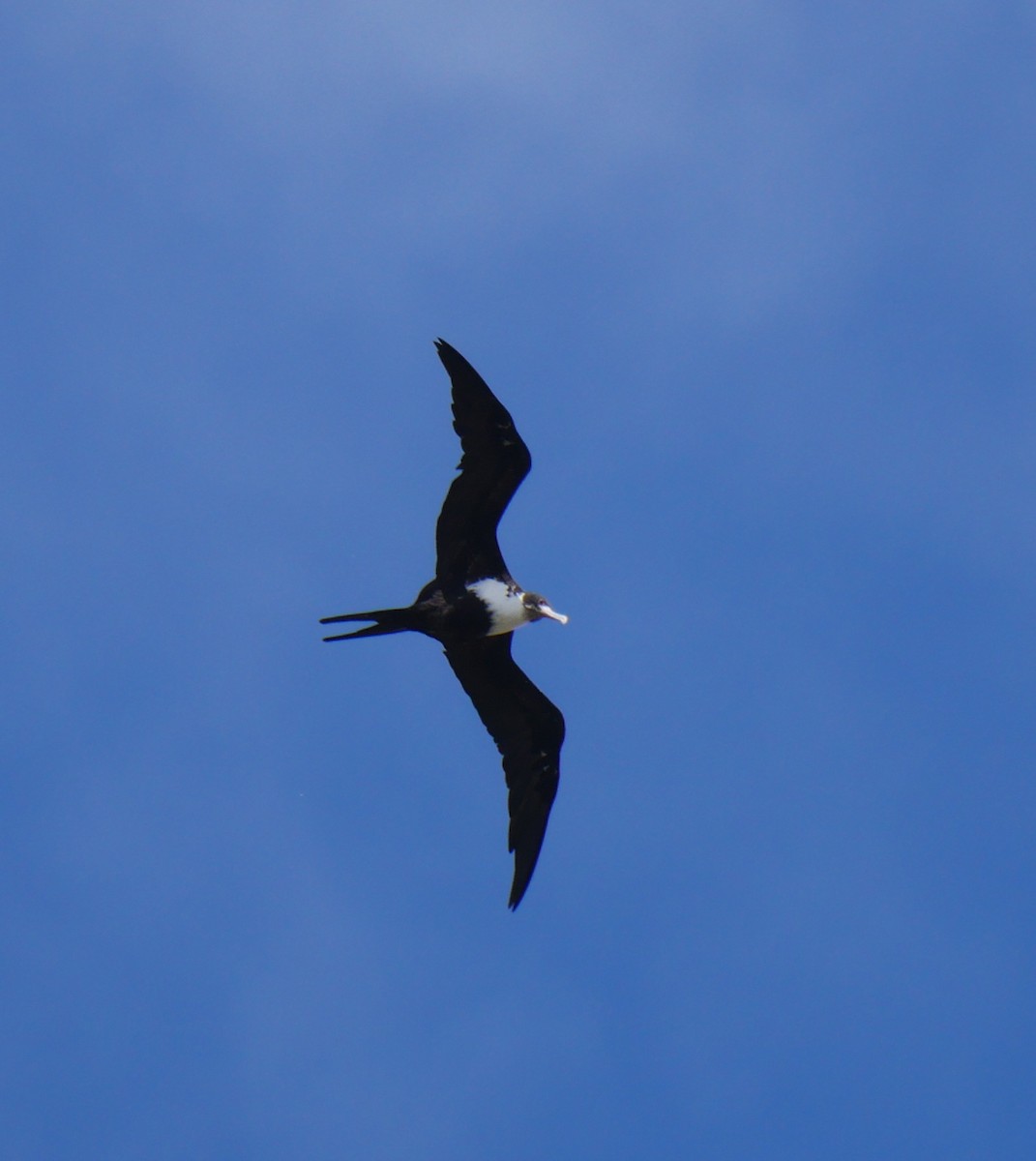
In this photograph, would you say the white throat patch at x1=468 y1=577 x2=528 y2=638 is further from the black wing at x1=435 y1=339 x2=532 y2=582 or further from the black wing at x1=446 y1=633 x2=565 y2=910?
the black wing at x1=446 y1=633 x2=565 y2=910

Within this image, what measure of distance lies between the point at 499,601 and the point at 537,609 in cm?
34

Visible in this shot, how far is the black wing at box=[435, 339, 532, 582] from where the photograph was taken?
34.1ft

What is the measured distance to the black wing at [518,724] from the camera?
11234 mm

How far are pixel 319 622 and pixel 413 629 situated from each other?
768 mm

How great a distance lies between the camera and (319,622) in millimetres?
10297

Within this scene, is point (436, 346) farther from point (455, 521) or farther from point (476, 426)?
point (455, 521)

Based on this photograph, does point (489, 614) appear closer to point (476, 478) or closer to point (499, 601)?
point (499, 601)

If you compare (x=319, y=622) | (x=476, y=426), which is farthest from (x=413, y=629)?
(x=476, y=426)

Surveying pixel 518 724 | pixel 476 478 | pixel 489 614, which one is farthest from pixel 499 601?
pixel 518 724

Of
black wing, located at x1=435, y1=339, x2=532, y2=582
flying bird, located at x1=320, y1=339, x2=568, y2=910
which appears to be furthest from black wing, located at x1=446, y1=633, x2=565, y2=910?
black wing, located at x1=435, y1=339, x2=532, y2=582

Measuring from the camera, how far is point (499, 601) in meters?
10.9

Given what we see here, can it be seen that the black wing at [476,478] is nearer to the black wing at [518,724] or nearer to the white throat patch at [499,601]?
the white throat patch at [499,601]

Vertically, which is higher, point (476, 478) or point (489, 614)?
point (476, 478)

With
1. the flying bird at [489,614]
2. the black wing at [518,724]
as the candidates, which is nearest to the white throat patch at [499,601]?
the flying bird at [489,614]
